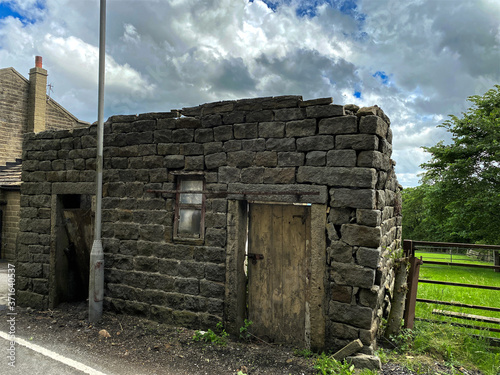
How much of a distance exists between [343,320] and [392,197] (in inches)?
98.8

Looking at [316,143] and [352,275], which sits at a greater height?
[316,143]

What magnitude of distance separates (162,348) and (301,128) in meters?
3.83

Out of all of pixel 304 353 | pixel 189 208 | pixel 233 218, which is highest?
pixel 189 208

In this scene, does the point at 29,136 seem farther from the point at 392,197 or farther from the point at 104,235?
the point at 392,197

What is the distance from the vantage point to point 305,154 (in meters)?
4.93

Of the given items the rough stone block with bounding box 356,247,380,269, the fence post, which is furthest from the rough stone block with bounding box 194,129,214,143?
the fence post

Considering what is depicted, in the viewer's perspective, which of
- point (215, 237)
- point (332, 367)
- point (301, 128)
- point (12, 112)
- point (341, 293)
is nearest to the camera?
point (332, 367)

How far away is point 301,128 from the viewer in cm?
493

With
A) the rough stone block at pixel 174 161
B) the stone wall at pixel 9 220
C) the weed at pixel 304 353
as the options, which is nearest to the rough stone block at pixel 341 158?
the rough stone block at pixel 174 161

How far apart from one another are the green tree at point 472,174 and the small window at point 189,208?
1551cm

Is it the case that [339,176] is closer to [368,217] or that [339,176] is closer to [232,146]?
[368,217]

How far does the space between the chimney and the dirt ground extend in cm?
1372

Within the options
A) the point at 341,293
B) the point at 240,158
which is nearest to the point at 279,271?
the point at 341,293

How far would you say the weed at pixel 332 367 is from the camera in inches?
160
